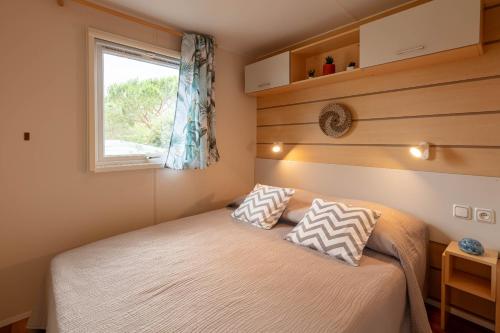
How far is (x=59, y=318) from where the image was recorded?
1.04 metres

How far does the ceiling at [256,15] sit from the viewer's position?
193 cm

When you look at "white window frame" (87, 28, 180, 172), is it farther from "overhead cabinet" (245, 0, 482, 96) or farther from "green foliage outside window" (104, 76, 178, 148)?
"overhead cabinet" (245, 0, 482, 96)

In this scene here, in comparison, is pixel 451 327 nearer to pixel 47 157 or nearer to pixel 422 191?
pixel 422 191

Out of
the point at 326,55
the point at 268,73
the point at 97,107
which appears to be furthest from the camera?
the point at 268,73

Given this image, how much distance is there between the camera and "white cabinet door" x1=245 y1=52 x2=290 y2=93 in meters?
2.47

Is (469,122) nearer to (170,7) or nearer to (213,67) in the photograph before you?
(213,67)

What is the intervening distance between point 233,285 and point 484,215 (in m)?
1.68

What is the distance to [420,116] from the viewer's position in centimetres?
192

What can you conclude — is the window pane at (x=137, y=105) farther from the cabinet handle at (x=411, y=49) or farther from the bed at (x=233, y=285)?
the cabinet handle at (x=411, y=49)

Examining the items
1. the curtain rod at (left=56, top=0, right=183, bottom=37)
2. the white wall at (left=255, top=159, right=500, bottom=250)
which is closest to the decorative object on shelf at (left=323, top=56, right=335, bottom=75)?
the white wall at (left=255, top=159, right=500, bottom=250)

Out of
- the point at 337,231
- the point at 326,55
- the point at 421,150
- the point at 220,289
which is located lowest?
the point at 220,289

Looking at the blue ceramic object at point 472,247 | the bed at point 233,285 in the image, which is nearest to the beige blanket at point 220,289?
the bed at point 233,285

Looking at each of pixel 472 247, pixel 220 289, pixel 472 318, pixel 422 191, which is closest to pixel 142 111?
pixel 220 289

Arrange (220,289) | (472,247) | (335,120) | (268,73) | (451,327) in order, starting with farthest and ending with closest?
(268,73) < (335,120) < (451,327) < (472,247) < (220,289)
